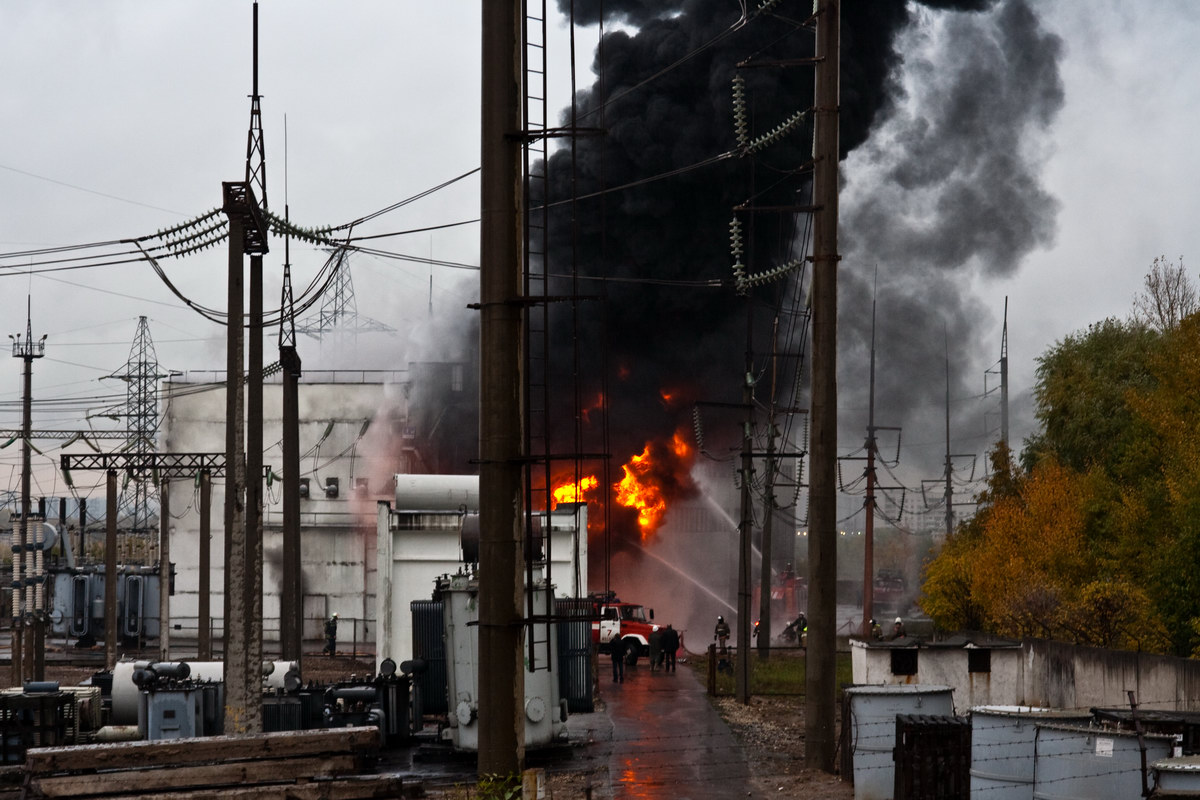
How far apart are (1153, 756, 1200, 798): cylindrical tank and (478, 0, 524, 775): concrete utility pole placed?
5706 mm

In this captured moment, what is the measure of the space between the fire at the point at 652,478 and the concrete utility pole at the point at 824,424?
33666 mm

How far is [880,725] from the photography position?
623 inches

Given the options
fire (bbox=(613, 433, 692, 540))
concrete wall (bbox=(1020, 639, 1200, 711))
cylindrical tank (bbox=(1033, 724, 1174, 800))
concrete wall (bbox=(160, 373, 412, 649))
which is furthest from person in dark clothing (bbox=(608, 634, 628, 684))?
concrete wall (bbox=(160, 373, 412, 649))

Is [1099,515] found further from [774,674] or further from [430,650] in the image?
[430,650]

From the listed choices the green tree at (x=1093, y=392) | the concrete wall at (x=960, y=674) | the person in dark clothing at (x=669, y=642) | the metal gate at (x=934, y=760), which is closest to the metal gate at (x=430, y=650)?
the concrete wall at (x=960, y=674)

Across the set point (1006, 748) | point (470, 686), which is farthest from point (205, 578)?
point (1006, 748)

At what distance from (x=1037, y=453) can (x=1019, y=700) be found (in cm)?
2917

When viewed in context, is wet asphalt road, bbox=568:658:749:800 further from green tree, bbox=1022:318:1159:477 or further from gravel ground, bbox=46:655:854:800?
green tree, bbox=1022:318:1159:477

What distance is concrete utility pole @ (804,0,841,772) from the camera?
1697 cm

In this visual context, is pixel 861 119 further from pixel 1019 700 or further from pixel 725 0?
pixel 1019 700

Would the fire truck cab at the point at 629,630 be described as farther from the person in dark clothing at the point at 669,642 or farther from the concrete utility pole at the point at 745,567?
the concrete utility pole at the point at 745,567

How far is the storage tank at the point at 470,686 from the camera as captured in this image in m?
19.2

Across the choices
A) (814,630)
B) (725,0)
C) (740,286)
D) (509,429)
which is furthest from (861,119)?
(509,429)

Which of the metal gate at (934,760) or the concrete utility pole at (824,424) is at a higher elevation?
the concrete utility pole at (824,424)
